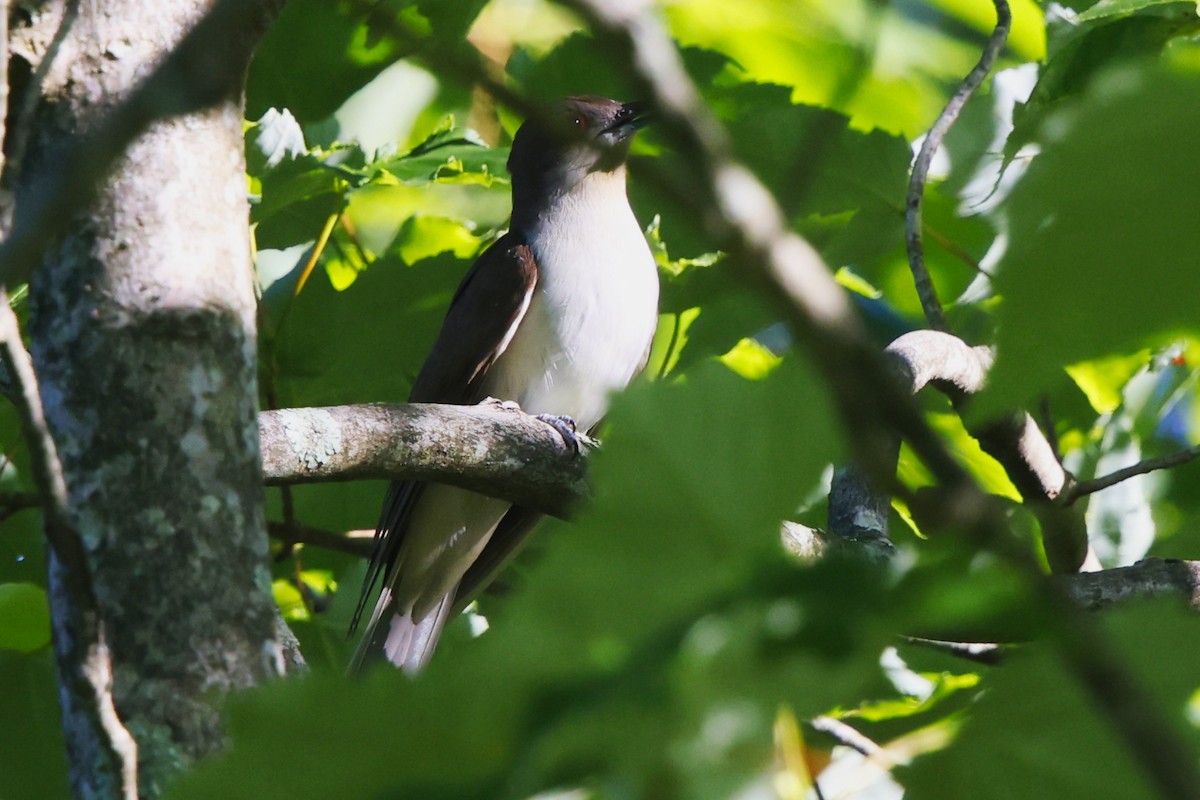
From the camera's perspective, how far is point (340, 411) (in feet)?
7.73

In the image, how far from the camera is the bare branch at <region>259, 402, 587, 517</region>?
2.25m

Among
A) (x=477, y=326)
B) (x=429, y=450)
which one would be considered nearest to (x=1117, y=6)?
(x=429, y=450)

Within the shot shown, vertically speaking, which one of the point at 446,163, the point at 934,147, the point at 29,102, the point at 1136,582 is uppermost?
the point at 446,163

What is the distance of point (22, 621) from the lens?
7.89 feet

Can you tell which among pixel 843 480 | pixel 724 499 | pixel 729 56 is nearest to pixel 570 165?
pixel 729 56

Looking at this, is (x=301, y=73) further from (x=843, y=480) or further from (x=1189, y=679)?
(x=1189, y=679)

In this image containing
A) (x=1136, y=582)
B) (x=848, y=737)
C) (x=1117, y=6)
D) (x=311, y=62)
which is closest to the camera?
(x=848, y=737)

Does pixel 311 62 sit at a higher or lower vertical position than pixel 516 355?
higher

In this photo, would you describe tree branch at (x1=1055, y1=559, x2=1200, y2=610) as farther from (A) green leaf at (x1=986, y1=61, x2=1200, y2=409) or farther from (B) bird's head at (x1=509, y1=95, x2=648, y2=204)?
(B) bird's head at (x1=509, y1=95, x2=648, y2=204)

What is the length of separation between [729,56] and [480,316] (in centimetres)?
135

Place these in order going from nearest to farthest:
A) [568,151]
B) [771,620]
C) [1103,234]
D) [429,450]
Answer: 1. [771,620]
2. [1103,234]
3. [429,450]
4. [568,151]

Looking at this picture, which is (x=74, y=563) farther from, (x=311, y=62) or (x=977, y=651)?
(x=311, y=62)

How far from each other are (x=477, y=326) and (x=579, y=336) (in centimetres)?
37

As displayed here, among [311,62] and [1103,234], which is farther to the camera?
[311,62]
